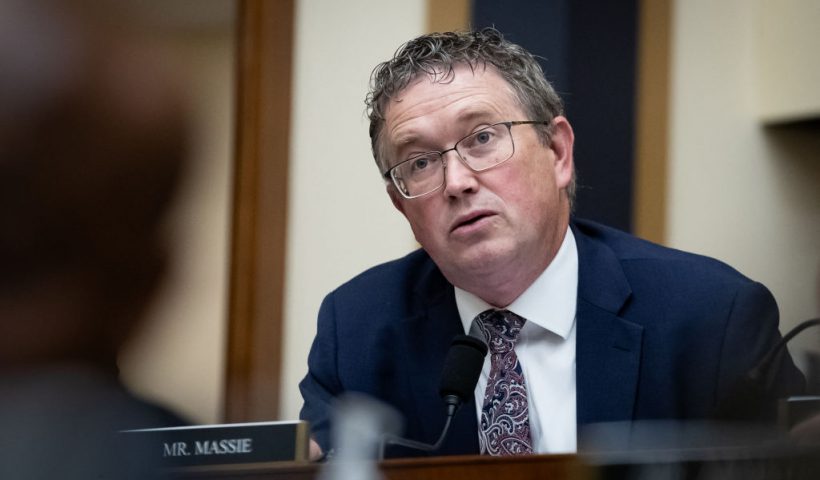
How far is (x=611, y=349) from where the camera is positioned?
78.4 inches

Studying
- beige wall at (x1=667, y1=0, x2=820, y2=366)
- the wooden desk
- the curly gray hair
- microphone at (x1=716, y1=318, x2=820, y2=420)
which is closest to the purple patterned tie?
the curly gray hair

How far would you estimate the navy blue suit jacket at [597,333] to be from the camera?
6.45 ft

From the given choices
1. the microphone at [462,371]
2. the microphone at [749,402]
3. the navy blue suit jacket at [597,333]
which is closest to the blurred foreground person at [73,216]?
the microphone at [749,402]

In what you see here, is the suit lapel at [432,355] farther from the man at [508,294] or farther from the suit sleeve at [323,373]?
the suit sleeve at [323,373]

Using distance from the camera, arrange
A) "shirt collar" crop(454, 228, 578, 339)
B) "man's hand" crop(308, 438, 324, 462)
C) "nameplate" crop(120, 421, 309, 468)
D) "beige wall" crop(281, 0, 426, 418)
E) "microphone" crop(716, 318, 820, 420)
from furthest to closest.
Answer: "beige wall" crop(281, 0, 426, 418) → "shirt collar" crop(454, 228, 578, 339) → "man's hand" crop(308, 438, 324, 462) → "nameplate" crop(120, 421, 309, 468) → "microphone" crop(716, 318, 820, 420)

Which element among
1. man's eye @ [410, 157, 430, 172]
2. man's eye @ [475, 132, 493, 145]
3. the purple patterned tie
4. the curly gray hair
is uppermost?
the curly gray hair

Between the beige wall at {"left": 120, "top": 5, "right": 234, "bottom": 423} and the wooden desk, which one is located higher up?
the beige wall at {"left": 120, "top": 5, "right": 234, "bottom": 423}

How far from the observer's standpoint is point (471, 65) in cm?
217

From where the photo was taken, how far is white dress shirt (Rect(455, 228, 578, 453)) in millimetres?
1954

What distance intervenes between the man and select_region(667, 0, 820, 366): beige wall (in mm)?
1359

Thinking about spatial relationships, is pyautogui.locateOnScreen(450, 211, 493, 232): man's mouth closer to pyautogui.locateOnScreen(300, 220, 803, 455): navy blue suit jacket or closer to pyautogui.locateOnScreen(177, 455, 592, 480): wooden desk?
pyautogui.locateOnScreen(300, 220, 803, 455): navy blue suit jacket

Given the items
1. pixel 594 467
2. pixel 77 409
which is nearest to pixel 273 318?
pixel 594 467

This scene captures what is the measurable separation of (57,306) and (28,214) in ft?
0.14

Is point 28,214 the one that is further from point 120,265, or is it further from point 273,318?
point 273,318
